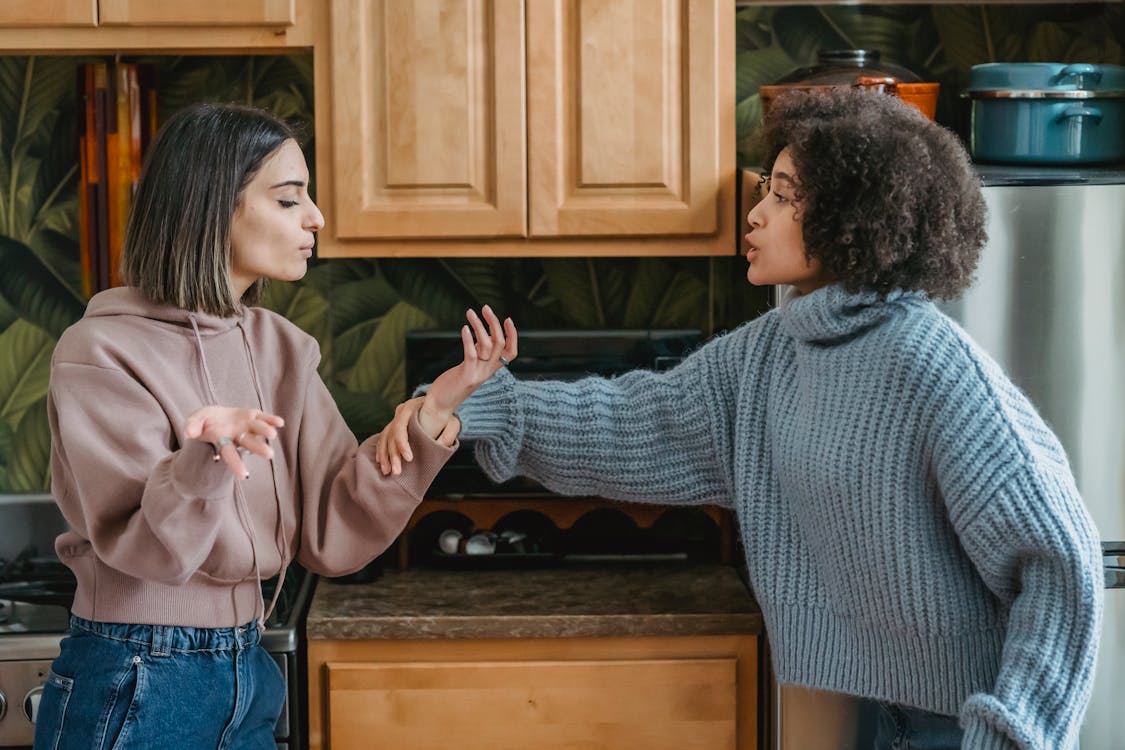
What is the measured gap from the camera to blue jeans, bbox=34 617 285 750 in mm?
1688

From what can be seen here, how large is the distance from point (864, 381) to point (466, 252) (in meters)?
0.82

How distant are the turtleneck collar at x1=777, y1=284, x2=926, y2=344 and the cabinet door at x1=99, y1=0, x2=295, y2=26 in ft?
3.29

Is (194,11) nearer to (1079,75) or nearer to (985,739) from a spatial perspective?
(1079,75)

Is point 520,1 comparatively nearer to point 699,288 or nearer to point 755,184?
point 755,184

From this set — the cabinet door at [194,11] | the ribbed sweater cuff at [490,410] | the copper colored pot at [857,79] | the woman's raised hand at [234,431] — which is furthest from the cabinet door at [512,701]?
the cabinet door at [194,11]

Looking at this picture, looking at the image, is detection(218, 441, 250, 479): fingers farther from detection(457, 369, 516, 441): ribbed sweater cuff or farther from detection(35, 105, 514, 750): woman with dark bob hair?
detection(457, 369, 516, 441): ribbed sweater cuff

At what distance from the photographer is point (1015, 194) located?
6.44 feet

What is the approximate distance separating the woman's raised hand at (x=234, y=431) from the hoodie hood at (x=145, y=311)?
11.9 inches

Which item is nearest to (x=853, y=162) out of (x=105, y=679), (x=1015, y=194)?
(x=1015, y=194)

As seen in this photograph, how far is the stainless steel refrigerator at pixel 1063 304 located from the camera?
Result: 1967 millimetres

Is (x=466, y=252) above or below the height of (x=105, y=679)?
above

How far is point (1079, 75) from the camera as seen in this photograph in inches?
84.8

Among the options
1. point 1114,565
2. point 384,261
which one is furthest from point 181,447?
point 1114,565

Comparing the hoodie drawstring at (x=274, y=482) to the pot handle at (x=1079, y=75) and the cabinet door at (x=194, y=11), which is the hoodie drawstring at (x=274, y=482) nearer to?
the cabinet door at (x=194, y=11)
